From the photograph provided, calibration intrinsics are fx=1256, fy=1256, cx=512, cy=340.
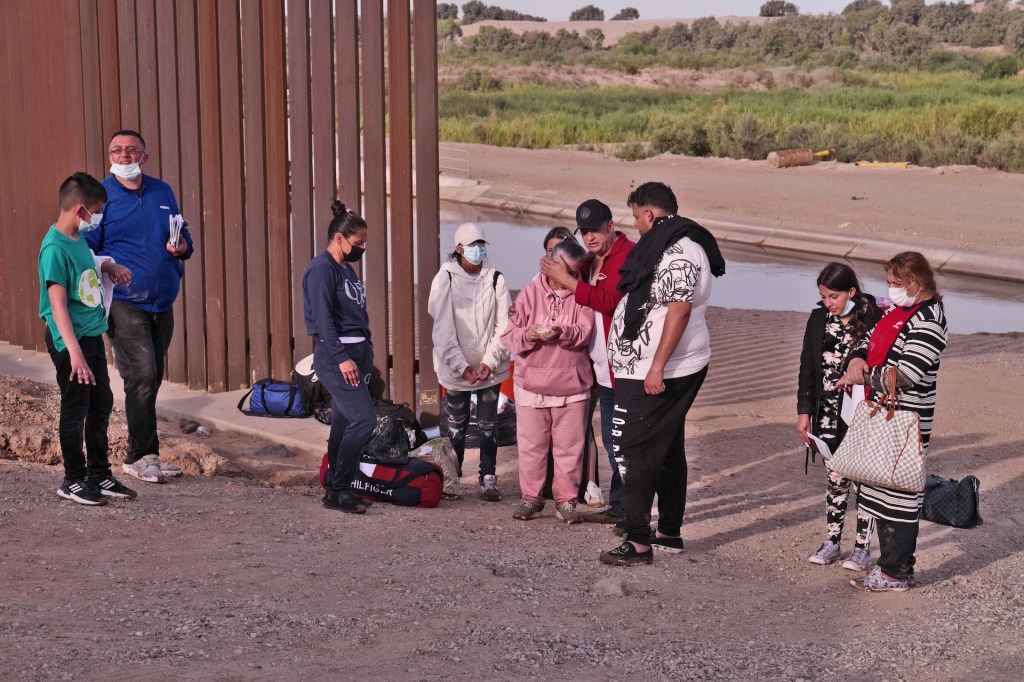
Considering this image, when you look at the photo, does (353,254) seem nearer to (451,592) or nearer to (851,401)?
(451,592)

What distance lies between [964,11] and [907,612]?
318 ft

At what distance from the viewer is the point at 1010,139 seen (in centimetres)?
2997

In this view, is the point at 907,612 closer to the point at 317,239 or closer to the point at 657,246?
the point at 657,246

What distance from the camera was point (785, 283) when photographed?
59.5 feet

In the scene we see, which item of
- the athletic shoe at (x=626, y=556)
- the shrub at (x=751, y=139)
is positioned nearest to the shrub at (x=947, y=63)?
the shrub at (x=751, y=139)

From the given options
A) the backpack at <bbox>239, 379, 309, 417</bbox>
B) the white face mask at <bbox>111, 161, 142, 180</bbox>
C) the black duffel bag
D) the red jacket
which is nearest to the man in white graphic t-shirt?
the red jacket

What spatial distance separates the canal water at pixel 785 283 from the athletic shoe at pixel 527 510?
8924mm

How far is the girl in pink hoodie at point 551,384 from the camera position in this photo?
640cm

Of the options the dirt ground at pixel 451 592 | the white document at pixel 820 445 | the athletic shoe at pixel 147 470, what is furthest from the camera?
the athletic shoe at pixel 147 470

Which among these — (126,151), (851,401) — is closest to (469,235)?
(126,151)

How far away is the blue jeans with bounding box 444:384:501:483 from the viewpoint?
7.14m

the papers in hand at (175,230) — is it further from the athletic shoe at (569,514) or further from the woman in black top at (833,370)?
the woman in black top at (833,370)

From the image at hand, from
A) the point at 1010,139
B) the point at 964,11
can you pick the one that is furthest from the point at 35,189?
the point at 964,11

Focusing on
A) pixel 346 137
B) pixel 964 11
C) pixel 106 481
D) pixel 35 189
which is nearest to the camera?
pixel 106 481
